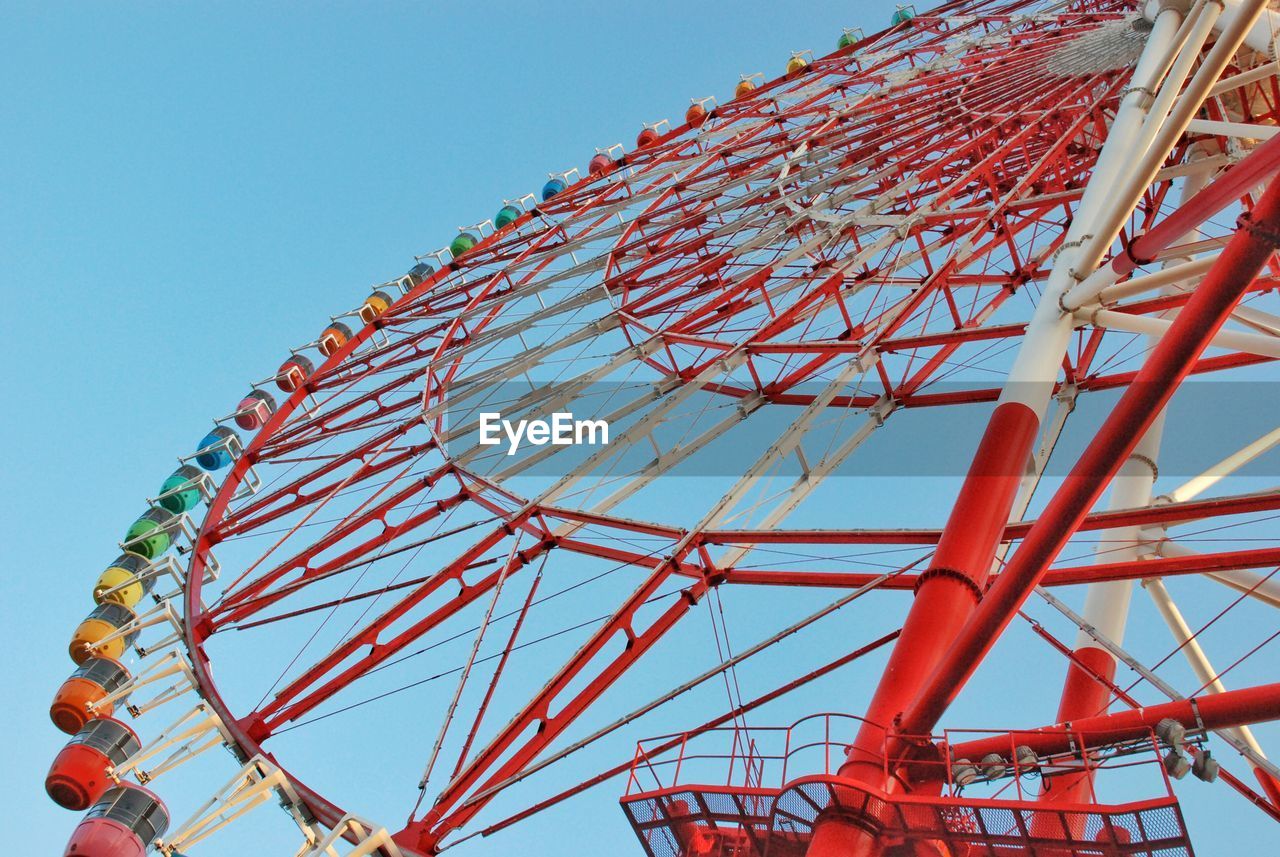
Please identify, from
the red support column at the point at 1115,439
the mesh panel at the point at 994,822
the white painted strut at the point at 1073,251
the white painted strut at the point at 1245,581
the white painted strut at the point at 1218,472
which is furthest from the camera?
the white painted strut at the point at 1218,472

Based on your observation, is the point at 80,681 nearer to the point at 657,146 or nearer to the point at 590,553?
the point at 590,553

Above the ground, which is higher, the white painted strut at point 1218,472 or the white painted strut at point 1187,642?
the white painted strut at point 1218,472

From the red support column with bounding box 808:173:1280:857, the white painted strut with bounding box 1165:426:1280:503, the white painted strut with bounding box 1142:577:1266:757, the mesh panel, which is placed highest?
the white painted strut with bounding box 1165:426:1280:503

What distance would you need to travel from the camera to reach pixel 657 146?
2709 centimetres

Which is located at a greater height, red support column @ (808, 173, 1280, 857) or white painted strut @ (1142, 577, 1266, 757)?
white painted strut @ (1142, 577, 1266, 757)

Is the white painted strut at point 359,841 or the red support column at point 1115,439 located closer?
the red support column at point 1115,439

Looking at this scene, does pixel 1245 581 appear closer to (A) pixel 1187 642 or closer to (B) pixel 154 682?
(A) pixel 1187 642

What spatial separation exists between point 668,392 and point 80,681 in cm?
756

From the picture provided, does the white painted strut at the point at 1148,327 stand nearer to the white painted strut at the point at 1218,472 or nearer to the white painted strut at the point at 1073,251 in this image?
the white painted strut at the point at 1073,251

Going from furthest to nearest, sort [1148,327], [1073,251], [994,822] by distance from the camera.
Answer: [1073,251]
[1148,327]
[994,822]

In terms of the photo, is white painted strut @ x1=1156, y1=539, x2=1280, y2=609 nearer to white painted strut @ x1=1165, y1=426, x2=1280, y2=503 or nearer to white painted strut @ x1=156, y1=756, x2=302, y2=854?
white painted strut @ x1=1165, y1=426, x2=1280, y2=503

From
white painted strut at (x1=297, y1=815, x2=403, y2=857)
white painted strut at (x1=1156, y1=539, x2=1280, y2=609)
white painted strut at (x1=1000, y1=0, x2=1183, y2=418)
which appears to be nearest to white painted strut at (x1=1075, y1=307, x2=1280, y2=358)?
white painted strut at (x1=1000, y1=0, x2=1183, y2=418)

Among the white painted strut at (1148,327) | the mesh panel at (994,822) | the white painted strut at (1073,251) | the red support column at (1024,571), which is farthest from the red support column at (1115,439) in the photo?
the white painted strut at (1148,327)

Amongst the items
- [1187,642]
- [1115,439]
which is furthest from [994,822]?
[1187,642]
